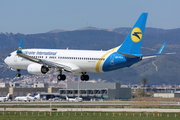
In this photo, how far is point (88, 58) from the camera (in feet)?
266

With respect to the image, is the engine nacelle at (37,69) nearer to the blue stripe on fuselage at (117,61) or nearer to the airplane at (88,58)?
the airplane at (88,58)

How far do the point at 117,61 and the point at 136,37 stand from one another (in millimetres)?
5048

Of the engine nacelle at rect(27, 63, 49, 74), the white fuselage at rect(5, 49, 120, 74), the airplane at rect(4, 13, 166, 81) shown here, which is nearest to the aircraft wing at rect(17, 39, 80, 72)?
the airplane at rect(4, 13, 166, 81)

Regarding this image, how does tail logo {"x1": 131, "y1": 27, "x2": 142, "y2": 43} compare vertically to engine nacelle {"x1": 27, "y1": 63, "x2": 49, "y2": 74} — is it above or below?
above

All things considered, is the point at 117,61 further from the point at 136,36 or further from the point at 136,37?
the point at 136,36

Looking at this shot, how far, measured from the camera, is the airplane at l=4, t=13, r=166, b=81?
79.1 meters

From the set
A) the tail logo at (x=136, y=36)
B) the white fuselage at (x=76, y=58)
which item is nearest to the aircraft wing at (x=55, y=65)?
the white fuselage at (x=76, y=58)

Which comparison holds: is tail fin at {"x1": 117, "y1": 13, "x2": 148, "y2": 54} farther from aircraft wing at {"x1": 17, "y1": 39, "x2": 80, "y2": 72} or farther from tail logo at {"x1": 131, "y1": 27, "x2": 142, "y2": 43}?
aircraft wing at {"x1": 17, "y1": 39, "x2": 80, "y2": 72}

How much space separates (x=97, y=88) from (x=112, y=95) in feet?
32.4

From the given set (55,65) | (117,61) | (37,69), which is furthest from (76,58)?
(117,61)

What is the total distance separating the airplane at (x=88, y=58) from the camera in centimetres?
7906

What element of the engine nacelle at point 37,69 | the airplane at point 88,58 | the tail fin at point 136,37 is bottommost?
the engine nacelle at point 37,69

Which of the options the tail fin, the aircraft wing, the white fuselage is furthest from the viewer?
the aircraft wing

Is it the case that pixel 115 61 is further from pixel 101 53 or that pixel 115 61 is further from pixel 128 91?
pixel 128 91
